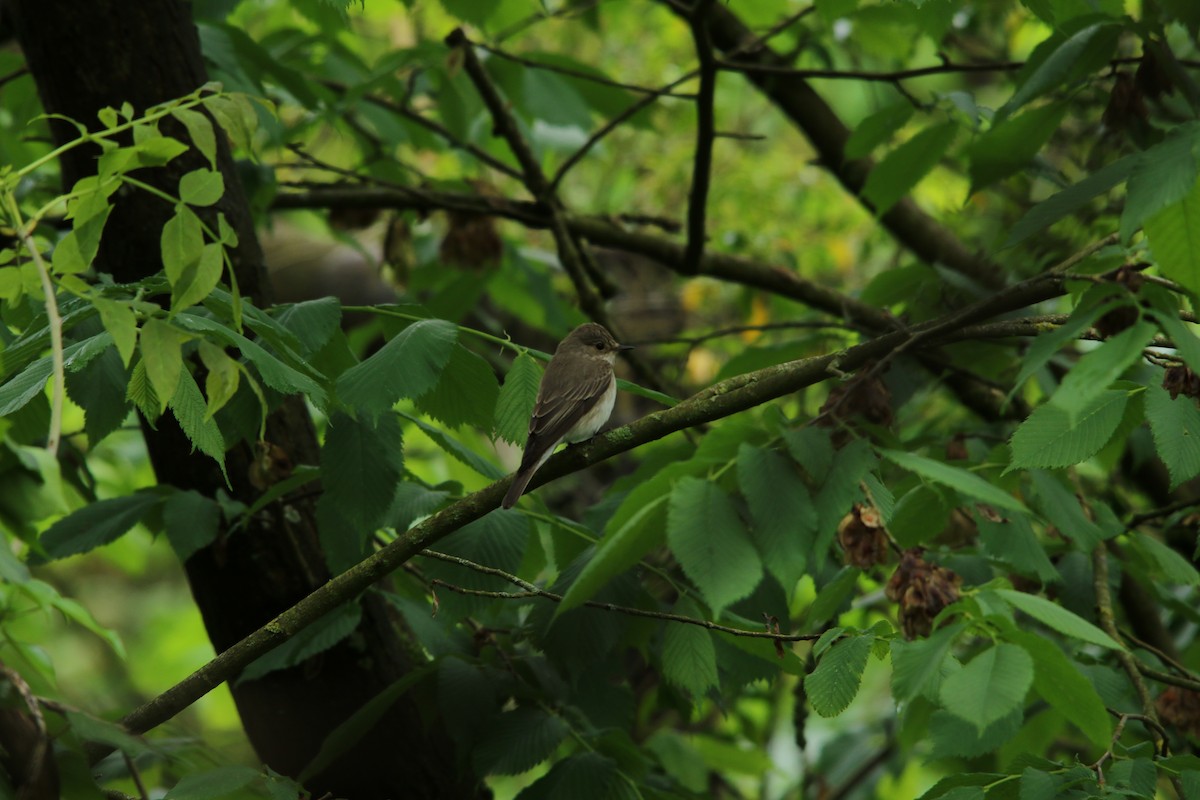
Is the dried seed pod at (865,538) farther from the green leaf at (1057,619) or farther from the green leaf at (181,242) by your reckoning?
the green leaf at (181,242)

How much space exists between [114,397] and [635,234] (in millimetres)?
2748

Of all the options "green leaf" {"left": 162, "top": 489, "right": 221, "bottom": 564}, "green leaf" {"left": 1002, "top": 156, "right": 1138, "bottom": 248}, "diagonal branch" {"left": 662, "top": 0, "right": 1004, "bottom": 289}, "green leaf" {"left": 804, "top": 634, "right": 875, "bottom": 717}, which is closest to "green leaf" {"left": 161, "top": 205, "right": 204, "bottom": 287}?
"green leaf" {"left": 162, "top": 489, "right": 221, "bottom": 564}

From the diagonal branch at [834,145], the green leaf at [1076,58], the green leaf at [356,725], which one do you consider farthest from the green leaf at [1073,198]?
the diagonal branch at [834,145]

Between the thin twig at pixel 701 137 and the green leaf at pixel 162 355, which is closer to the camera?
the green leaf at pixel 162 355

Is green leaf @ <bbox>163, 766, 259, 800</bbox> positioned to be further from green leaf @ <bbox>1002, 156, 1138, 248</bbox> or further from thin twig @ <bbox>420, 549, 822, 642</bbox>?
green leaf @ <bbox>1002, 156, 1138, 248</bbox>

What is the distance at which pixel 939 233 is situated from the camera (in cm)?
487

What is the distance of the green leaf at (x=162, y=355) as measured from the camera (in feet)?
5.31

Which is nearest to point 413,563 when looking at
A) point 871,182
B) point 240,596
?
point 240,596

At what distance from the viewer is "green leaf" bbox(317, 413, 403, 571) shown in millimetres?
2395

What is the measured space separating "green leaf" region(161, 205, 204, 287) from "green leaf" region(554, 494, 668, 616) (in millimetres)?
821

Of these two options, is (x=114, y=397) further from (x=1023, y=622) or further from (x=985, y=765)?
(x=985, y=765)

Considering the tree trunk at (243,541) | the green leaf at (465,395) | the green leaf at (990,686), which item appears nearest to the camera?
the green leaf at (990,686)

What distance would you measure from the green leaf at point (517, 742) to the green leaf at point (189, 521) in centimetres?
80

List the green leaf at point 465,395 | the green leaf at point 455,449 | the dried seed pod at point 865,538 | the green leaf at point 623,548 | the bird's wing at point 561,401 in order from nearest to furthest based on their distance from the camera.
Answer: the green leaf at point 623,548, the dried seed pod at point 865,538, the green leaf at point 465,395, the green leaf at point 455,449, the bird's wing at point 561,401
